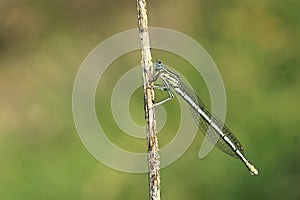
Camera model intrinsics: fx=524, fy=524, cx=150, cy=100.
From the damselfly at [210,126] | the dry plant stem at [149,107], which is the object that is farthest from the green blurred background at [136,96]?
the dry plant stem at [149,107]

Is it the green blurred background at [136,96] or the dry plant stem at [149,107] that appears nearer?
the dry plant stem at [149,107]

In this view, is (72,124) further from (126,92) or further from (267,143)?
(267,143)

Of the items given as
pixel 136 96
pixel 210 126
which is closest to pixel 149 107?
pixel 210 126

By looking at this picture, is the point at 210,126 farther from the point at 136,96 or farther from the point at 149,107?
the point at 136,96

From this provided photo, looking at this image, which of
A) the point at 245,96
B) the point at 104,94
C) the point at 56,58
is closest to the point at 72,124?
the point at 104,94

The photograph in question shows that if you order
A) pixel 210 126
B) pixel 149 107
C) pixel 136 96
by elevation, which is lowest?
pixel 149 107

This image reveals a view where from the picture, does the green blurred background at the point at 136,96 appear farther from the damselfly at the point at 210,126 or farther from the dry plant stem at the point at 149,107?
the dry plant stem at the point at 149,107
